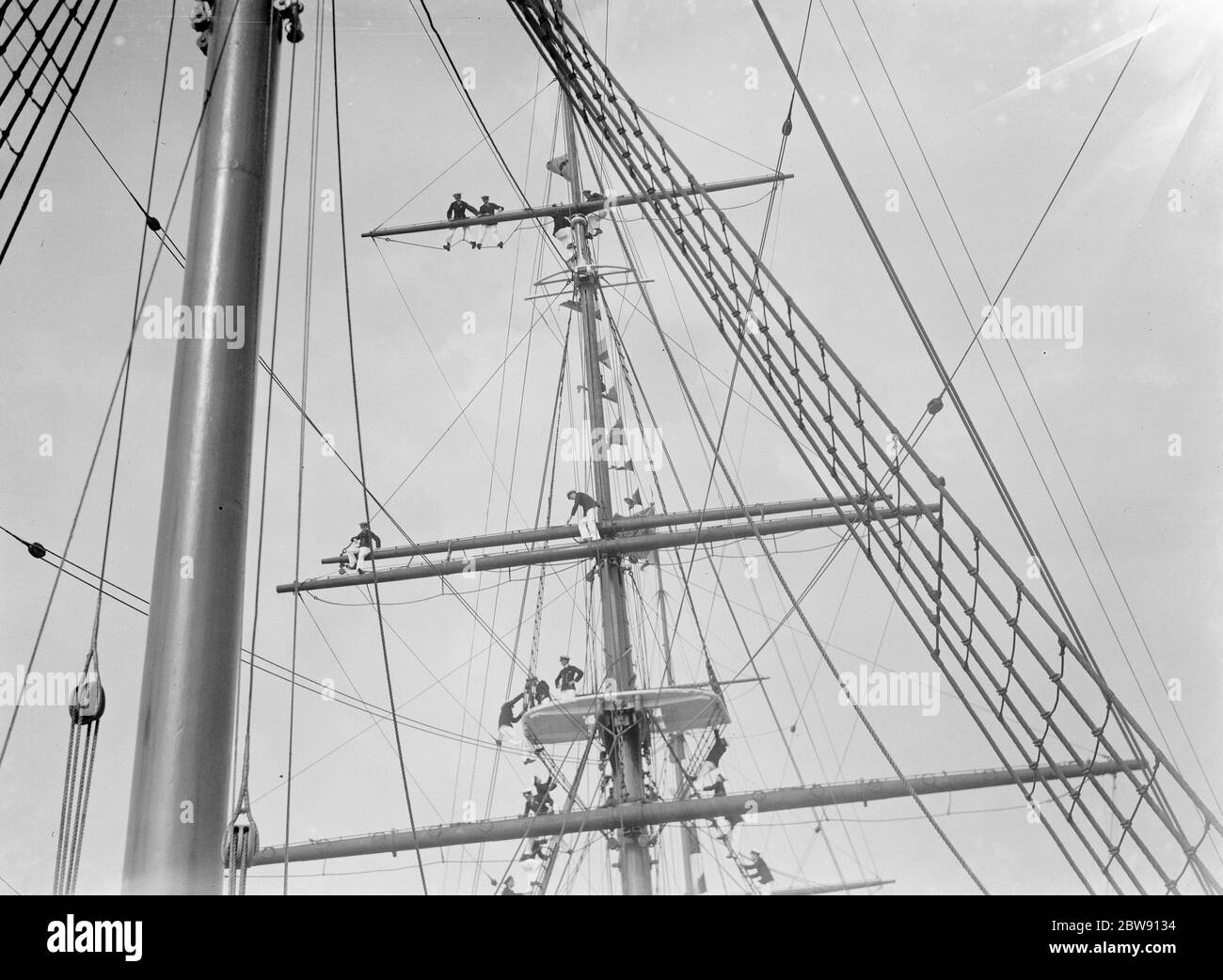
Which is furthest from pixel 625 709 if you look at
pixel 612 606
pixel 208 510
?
pixel 208 510

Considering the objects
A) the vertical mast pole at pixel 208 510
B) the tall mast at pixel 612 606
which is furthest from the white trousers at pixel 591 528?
the vertical mast pole at pixel 208 510

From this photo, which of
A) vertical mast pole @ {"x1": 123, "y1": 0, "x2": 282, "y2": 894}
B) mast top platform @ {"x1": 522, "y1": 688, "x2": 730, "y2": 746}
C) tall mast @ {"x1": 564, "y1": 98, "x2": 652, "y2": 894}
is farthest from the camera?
mast top platform @ {"x1": 522, "y1": 688, "x2": 730, "y2": 746}

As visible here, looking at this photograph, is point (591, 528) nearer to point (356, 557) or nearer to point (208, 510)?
point (356, 557)

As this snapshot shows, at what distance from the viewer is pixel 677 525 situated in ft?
49.9

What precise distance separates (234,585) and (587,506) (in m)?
12.2

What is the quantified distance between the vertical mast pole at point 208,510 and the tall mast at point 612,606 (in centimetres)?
1012

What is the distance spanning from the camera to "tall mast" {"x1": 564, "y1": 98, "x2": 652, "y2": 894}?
41.2ft

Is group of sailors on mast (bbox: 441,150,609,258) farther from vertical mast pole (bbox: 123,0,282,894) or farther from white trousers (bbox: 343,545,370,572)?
vertical mast pole (bbox: 123,0,282,894)

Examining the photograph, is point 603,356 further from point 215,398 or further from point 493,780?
point 215,398

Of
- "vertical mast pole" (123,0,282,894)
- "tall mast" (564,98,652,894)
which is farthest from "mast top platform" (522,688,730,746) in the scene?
"vertical mast pole" (123,0,282,894)

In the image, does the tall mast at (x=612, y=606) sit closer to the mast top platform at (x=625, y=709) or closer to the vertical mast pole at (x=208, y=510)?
the mast top platform at (x=625, y=709)

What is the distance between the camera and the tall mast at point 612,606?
12.6 metres

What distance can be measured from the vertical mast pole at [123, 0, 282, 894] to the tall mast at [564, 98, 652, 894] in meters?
10.1
